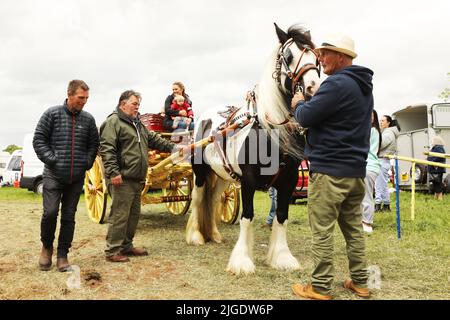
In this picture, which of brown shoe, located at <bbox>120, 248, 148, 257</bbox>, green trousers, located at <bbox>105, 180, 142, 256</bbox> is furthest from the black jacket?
brown shoe, located at <bbox>120, 248, 148, 257</bbox>

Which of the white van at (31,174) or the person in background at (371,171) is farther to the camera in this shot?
the white van at (31,174)

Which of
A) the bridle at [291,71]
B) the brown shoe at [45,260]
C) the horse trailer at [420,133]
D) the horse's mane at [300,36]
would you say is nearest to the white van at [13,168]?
the horse trailer at [420,133]

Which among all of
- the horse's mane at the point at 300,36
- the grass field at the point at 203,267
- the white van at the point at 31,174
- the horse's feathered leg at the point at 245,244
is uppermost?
the horse's mane at the point at 300,36

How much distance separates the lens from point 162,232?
6.12 metres

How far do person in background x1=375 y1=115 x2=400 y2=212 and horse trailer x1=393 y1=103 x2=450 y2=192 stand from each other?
307 cm

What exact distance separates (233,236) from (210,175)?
1.01 meters

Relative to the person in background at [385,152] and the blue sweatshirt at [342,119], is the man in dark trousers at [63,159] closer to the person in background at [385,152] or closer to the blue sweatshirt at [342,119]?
the blue sweatshirt at [342,119]

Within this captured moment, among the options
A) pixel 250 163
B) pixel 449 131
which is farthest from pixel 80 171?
pixel 449 131

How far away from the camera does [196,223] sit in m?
5.47

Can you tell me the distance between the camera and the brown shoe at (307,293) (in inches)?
114

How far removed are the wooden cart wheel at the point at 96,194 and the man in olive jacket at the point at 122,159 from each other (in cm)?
244

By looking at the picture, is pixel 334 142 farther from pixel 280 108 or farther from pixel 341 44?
pixel 280 108

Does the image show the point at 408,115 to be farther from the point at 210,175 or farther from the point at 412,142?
the point at 210,175

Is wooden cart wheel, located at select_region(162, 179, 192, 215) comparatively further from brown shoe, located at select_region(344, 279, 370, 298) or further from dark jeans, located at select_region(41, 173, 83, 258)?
brown shoe, located at select_region(344, 279, 370, 298)
